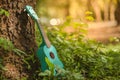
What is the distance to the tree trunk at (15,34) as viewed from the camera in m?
3.77

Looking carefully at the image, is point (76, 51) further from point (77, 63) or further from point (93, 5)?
point (93, 5)

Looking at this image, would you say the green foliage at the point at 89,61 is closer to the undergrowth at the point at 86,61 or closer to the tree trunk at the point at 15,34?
the undergrowth at the point at 86,61

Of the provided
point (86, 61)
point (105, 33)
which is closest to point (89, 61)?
point (86, 61)

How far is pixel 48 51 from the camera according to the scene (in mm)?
3812

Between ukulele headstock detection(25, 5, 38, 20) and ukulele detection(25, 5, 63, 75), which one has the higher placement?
ukulele headstock detection(25, 5, 38, 20)

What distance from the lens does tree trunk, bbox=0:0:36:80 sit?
12.4 ft

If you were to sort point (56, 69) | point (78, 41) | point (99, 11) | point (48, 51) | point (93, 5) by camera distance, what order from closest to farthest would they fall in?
point (56, 69)
point (48, 51)
point (78, 41)
point (93, 5)
point (99, 11)

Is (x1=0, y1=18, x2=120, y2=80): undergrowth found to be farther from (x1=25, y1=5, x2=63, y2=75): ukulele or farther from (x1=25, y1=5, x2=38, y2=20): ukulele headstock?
(x1=25, y1=5, x2=38, y2=20): ukulele headstock

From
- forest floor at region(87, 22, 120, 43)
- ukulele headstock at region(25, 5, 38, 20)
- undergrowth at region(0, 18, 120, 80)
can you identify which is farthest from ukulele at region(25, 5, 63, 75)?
forest floor at region(87, 22, 120, 43)

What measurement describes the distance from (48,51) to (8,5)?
586mm

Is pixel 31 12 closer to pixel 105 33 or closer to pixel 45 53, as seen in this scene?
pixel 45 53

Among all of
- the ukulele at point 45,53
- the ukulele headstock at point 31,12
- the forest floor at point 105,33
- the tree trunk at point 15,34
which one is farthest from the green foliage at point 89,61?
the forest floor at point 105,33

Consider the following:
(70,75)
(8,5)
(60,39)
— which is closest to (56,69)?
(70,75)

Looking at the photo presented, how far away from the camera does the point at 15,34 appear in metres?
3.85
